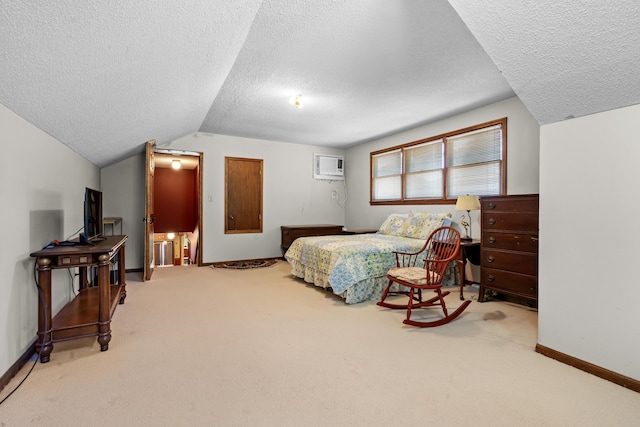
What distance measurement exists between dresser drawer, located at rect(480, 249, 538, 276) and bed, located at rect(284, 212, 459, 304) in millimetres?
831

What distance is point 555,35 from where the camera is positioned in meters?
1.60

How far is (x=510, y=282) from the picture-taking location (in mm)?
3211

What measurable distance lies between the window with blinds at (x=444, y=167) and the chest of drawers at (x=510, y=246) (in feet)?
2.80

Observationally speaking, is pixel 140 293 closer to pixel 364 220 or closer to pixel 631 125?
pixel 364 220

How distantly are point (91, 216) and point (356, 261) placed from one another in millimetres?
2685

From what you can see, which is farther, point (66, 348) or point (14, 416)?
point (66, 348)

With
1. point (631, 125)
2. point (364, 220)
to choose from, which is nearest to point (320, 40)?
point (631, 125)

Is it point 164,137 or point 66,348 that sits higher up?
point 164,137

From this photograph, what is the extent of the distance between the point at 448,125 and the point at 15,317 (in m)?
5.21

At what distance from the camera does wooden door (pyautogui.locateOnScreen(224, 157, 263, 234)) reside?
19.0 feet

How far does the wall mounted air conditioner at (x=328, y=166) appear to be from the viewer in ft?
21.9

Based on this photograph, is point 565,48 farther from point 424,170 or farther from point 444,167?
point 424,170

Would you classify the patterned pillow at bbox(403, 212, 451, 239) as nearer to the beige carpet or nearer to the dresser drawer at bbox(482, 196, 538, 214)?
the dresser drawer at bbox(482, 196, 538, 214)

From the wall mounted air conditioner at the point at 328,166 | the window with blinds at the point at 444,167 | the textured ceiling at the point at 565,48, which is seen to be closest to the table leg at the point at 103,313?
the textured ceiling at the point at 565,48
